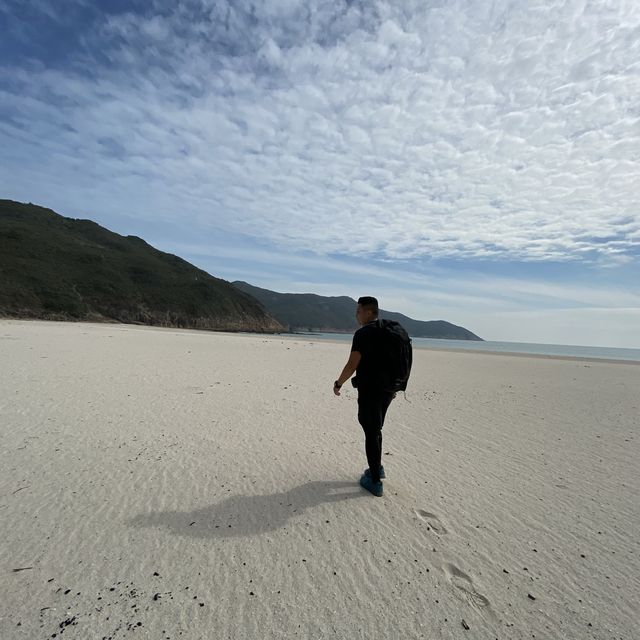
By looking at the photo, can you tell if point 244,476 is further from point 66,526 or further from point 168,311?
point 168,311

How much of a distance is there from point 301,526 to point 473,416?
246 inches

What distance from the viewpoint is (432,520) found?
12.3ft

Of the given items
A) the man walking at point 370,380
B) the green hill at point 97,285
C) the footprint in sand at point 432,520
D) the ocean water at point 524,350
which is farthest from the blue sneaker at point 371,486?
the green hill at point 97,285

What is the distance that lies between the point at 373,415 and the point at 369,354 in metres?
0.71

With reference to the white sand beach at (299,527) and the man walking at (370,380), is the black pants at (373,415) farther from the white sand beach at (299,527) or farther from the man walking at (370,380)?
the white sand beach at (299,527)

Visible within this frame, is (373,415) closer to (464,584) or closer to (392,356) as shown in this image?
(392,356)

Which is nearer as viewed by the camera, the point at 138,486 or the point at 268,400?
the point at 138,486

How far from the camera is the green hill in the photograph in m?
57.2

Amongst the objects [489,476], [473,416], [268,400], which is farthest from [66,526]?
[473,416]

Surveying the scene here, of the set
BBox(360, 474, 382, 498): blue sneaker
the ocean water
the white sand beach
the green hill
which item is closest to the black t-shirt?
BBox(360, 474, 382, 498): blue sneaker

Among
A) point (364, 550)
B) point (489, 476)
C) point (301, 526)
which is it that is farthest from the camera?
point (489, 476)

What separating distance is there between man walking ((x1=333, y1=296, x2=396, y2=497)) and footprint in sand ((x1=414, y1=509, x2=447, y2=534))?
1.66 ft

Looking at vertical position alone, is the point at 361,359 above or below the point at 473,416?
above

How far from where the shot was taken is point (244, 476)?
4551mm
